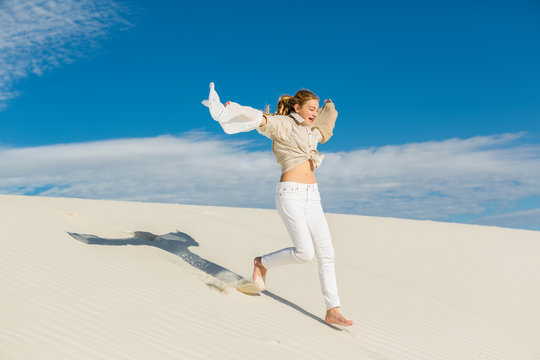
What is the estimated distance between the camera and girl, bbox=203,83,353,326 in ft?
15.6

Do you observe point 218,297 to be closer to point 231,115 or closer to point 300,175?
point 300,175

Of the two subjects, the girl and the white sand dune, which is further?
the girl

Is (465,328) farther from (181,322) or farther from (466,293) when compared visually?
(181,322)

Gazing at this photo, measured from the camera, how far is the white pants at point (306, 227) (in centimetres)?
475

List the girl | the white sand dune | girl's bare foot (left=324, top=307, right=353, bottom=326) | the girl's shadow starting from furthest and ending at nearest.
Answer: the girl's shadow < girl's bare foot (left=324, top=307, right=353, bottom=326) < the girl < the white sand dune

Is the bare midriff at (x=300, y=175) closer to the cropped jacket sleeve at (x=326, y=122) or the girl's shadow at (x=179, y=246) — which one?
the cropped jacket sleeve at (x=326, y=122)

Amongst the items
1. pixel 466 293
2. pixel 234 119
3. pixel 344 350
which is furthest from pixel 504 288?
pixel 234 119

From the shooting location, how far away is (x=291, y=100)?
5.09m

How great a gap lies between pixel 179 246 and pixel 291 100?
3.33m

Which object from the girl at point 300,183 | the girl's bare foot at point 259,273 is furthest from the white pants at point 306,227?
the girl's bare foot at point 259,273

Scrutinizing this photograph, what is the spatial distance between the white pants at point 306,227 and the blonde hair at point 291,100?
0.84m

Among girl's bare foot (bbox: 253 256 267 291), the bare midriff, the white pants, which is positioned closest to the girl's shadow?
girl's bare foot (bbox: 253 256 267 291)

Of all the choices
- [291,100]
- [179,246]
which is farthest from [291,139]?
[179,246]

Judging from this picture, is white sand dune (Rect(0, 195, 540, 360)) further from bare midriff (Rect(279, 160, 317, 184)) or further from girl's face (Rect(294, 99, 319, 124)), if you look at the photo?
girl's face (Rect(294, 99, 319, 124))
